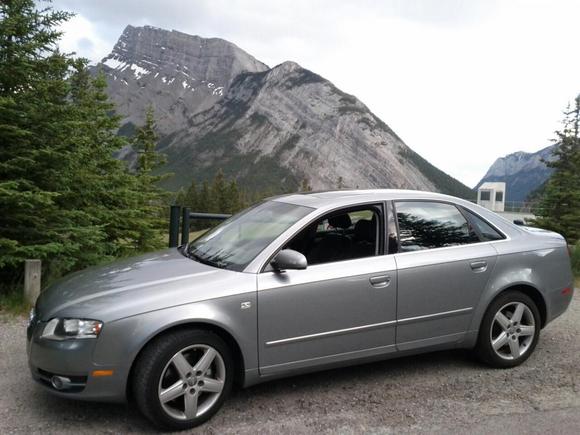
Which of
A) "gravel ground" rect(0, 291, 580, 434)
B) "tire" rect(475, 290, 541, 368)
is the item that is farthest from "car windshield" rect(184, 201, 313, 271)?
"tire" rect(475, 290, 541, 368)

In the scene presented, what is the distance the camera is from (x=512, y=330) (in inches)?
187

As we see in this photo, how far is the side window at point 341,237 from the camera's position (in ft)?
13.8

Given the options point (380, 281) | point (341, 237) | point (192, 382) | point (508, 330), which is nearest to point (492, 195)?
point (508, 330)

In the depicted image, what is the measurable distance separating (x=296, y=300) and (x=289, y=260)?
312 millimetres

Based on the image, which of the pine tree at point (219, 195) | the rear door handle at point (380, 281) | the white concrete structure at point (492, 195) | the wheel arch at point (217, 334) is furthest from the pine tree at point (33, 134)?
the white concrete structure at point (492, 195)

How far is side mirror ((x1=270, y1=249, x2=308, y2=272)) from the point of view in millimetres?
3814

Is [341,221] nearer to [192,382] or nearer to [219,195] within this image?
[192,382]

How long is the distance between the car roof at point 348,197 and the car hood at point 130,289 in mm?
1071

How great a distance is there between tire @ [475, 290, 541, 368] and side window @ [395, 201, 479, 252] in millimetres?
638

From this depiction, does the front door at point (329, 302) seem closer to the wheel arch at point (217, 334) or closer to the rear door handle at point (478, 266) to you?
the wheel arch at point (217, 334)

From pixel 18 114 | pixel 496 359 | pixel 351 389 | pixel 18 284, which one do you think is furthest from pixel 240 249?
pixel 18 114

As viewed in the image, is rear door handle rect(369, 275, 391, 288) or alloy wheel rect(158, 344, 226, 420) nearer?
alloy wheel rect(158, 344, 226, 420)

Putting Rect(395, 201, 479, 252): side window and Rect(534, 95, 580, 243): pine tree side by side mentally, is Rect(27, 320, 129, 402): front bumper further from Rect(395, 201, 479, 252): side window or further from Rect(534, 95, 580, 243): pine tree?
Rect(534, 95, 580, 243): pine tree

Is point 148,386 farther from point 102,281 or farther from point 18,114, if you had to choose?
point 18,114
